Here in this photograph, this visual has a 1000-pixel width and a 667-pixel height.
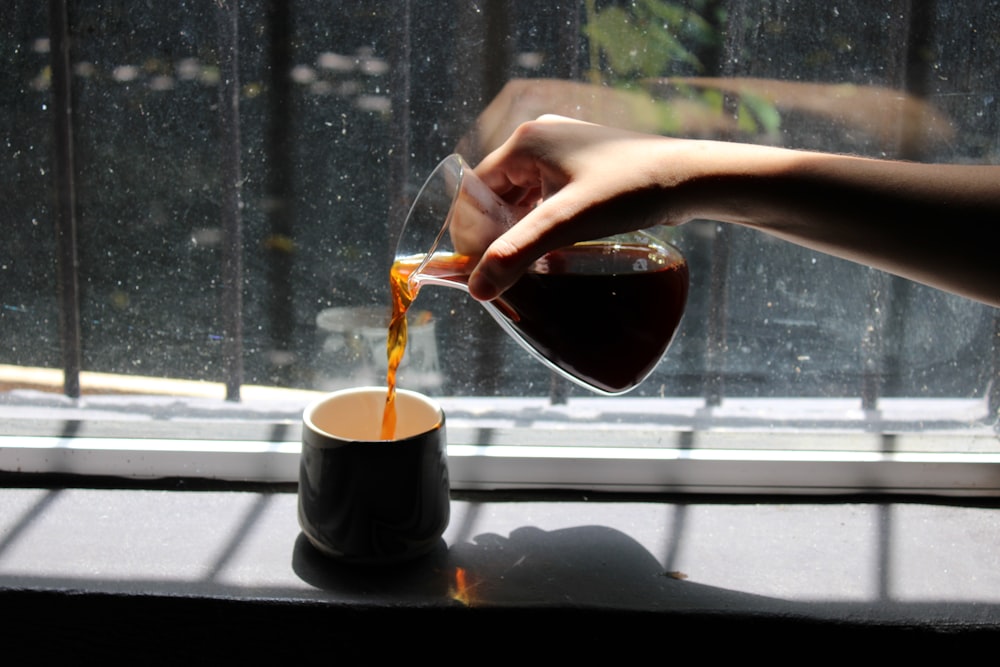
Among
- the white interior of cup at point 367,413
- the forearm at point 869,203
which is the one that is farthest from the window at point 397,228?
the forearm at point 869,203

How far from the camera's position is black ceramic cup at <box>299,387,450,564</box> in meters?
0.86

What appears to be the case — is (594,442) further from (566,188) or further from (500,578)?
(566,188)

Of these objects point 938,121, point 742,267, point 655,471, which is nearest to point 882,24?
point 938,121

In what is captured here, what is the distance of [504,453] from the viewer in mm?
1094

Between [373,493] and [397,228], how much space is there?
0.32 meters

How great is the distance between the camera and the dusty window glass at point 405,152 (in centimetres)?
99

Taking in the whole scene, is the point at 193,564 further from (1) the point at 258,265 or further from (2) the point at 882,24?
(2) the point at 882,24

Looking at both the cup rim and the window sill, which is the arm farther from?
the window sill

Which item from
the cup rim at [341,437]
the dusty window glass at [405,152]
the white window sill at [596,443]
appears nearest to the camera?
the cup rim at [341,437]

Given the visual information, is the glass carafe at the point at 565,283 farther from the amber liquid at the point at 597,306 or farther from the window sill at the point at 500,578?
the window sill at the point at 500,578

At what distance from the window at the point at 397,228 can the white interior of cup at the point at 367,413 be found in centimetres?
11

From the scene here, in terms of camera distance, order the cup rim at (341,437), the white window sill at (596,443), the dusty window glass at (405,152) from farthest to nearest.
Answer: the white window sill at (596,443), the dusty window glass at (405,152), the cup rim at (341,437)

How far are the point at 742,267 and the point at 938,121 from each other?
0.82ft

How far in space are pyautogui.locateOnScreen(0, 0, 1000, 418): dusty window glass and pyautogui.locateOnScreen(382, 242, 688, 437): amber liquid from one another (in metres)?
0.25
